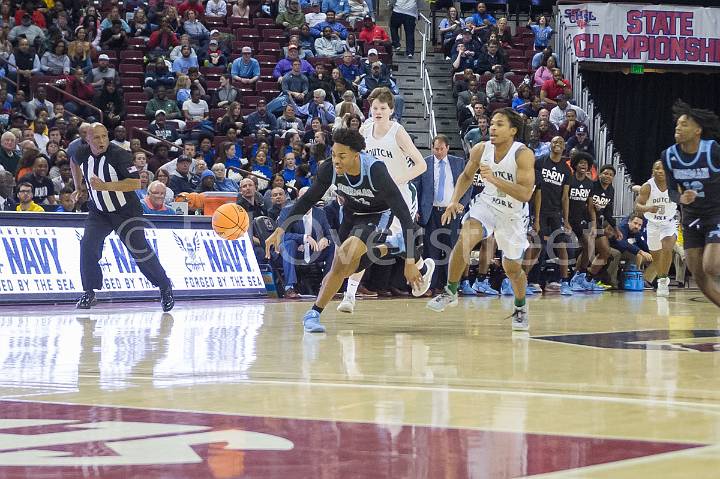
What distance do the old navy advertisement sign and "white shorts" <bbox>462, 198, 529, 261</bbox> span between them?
5465 mm

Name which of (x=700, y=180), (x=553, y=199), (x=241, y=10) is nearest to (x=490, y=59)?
(x=241, y=10)

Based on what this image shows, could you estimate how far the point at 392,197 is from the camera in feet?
30.5

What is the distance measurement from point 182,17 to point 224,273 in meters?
8.82

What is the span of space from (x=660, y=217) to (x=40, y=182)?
8.54 meters

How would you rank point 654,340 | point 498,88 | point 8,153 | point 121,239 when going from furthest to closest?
1. point 498,88
2. point 8,153
3. point 121,239
4. point 654,340

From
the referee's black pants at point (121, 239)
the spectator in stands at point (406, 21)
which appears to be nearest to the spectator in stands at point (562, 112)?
the spectator in stands at point (406, 21)

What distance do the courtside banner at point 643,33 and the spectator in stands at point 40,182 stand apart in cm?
1311

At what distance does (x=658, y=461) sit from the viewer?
12.8ft

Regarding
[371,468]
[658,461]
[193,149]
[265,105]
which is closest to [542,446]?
[658,461]

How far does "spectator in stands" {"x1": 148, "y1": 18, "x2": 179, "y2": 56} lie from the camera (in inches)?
853

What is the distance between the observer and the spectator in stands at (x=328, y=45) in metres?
23.3

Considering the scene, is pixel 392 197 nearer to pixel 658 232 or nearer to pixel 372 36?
pixel 658 232

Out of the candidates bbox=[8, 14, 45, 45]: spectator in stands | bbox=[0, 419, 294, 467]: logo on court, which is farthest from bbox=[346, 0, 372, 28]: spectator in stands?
bbox=[0, 419, 294, 467]: logo on court

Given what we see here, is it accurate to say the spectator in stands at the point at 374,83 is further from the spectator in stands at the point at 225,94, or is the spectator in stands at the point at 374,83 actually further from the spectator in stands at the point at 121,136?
the spectator in stands at the point at 121,136
